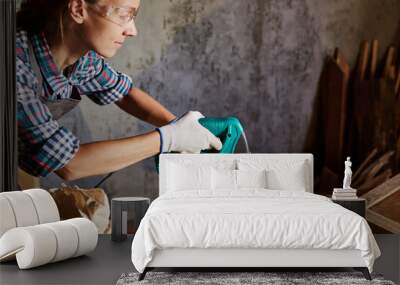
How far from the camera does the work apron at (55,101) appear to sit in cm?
686

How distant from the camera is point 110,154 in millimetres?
7066

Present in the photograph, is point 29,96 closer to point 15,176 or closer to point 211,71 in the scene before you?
point 15,176

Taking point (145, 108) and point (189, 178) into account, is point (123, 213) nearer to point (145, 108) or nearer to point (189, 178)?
point (189, 178)

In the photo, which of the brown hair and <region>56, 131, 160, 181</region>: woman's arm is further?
<region>56, 131, 160, 181</region>: woman's arm

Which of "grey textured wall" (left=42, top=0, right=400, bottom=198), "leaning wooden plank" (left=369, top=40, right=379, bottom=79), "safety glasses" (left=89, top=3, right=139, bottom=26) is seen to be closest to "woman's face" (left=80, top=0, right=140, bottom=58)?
"safety glasses" (left=89, top=3, right=139, bottom=26)

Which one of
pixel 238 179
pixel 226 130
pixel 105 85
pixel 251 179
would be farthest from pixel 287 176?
pixel 105 85

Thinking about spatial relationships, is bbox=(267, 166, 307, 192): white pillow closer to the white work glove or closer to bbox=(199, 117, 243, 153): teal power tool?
bbox=(199, 117, 243, 153): teal power tool

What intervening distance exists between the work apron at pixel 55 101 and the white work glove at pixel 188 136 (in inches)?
37.8

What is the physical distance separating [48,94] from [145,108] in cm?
103

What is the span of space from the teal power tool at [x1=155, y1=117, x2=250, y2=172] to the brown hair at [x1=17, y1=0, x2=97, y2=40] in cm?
175

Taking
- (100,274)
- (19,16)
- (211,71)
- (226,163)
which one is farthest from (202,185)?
(19,16)

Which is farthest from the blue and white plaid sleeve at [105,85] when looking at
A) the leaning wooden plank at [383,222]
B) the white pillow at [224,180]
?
the leaning wooden plank at [383,222]

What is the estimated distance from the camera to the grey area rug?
464 centimetres

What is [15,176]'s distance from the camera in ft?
22.2
